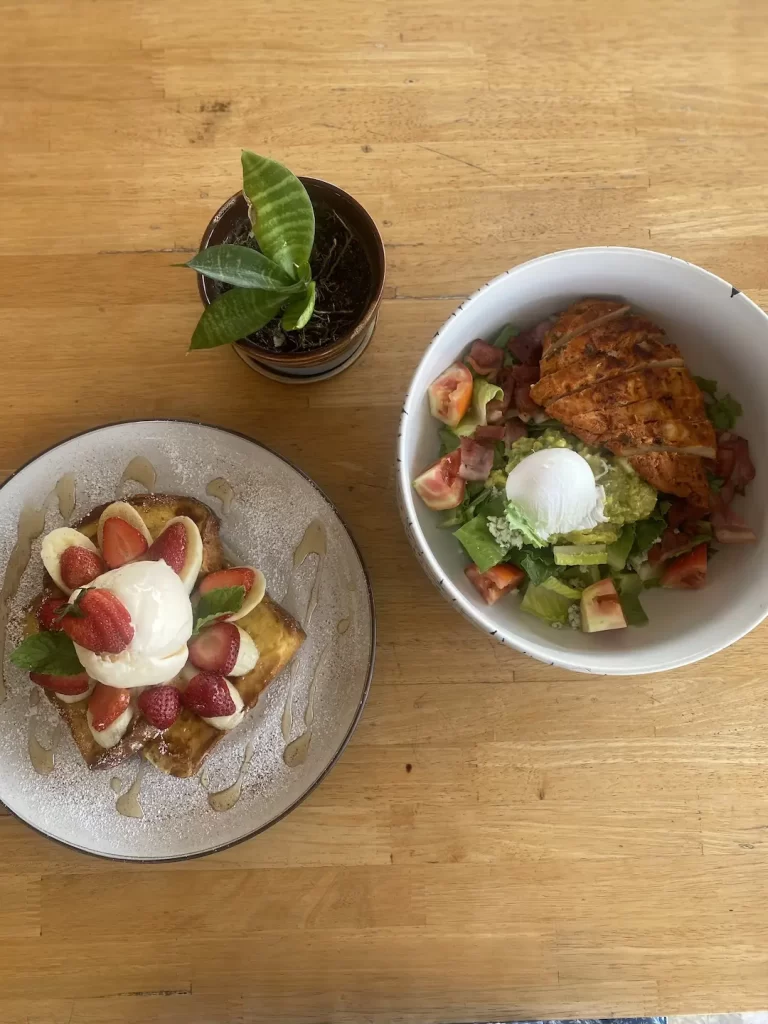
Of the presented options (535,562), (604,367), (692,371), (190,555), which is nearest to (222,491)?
(190,555)

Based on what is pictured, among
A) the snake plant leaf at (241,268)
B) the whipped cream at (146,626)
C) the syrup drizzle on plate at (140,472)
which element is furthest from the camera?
the syrup drizzle on plate at (140,472)

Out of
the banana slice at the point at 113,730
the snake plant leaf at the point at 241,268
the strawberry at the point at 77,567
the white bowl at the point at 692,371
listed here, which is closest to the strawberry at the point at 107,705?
the banana slice at the point at 113,730

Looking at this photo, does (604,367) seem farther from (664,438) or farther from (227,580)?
(227,580)

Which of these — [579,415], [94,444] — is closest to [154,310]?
[94,444]

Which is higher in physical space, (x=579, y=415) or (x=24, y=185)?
(x=24, y=185)

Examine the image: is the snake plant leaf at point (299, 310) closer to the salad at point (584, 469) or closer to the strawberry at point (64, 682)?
the salad at point (584, 469)

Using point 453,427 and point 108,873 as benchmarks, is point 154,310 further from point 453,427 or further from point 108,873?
point 108,873
